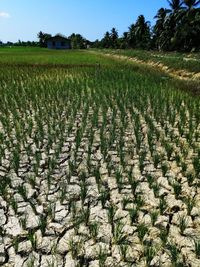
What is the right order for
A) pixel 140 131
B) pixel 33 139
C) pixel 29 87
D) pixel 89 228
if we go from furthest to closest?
1. pixel 29 87
2. pixel 140 131
3. pixel 33 139
4. pixel 89 228

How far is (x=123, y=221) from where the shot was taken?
3469 millimetres

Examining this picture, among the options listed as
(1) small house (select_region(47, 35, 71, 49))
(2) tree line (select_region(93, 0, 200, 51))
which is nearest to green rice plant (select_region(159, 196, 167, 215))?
(2) tree line (select_region(93, 0, 200, 51))

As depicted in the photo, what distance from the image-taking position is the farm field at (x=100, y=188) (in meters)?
3.03

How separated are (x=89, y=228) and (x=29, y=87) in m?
8.22

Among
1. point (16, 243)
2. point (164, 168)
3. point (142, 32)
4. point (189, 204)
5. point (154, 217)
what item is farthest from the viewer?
point (142, 32)

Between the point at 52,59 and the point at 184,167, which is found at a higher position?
the point at 184,167

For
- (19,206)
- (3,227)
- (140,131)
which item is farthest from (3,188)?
(140,131)

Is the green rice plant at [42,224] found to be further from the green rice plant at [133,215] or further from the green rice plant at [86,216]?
the green rice plant at [133,215]

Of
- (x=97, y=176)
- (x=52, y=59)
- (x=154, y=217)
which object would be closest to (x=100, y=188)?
(x=97, y=176)

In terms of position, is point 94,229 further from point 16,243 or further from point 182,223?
point 182,223

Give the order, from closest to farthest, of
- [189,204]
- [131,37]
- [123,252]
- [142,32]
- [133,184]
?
[123,252] < [189,204] < [133,184] < [142,32] < [131,37]

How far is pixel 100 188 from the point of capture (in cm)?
419

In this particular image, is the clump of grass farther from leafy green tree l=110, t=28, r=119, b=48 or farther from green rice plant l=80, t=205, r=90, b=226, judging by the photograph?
leafy green tree l=110, t=28, r=119, b=48

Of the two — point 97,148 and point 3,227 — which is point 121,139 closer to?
point 97,148
